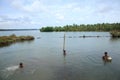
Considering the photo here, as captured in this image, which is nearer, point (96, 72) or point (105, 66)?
point (96, 72)

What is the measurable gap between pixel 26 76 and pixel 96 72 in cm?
1197

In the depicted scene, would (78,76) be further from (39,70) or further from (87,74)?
(39,70)

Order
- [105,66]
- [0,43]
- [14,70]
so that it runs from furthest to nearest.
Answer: [0,43], [105,66], [14,70]

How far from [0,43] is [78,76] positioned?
5377 centimetres

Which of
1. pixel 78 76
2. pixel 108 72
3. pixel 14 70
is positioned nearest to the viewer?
pixel 78 76

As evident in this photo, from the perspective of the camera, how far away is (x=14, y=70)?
94.5 feet

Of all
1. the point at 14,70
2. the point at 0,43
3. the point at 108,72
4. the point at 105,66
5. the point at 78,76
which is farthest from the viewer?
the point at 0,43

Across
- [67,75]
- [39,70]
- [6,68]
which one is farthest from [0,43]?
[67,75]

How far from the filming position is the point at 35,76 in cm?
2520

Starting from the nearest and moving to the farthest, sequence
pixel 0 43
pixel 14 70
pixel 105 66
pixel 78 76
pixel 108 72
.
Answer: pixel 78 76, pixel 108 72, pixel 14 70, pixel 105 66, pixel 0 43

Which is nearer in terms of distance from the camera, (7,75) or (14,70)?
(7,75)

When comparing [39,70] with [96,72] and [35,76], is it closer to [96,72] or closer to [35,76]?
[35,76]

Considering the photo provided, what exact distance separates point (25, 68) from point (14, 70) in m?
2.26

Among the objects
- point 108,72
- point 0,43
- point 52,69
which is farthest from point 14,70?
point 0,43
